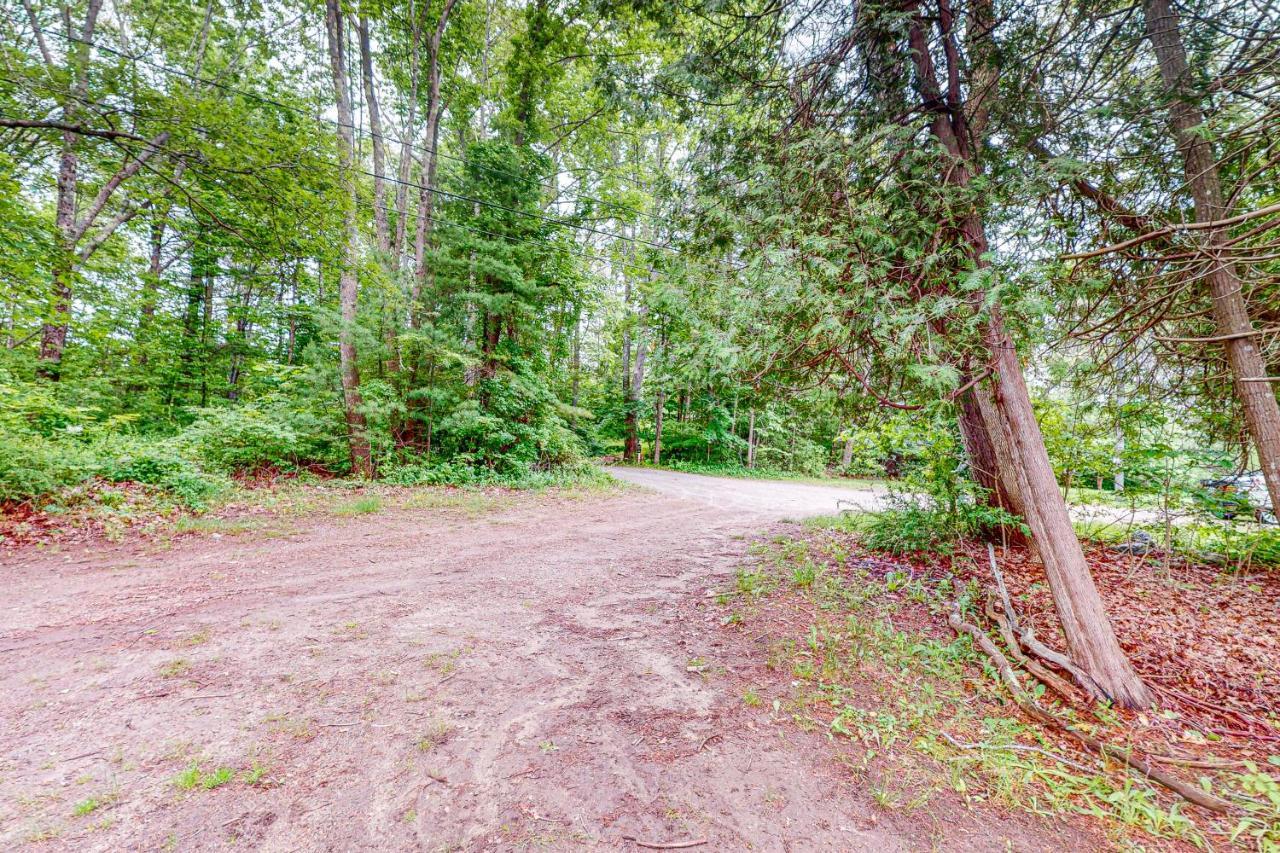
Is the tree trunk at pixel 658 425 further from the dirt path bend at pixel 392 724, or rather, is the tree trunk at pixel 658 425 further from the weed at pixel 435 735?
the weed at pixel 435 735

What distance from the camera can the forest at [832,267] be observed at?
3311 millimetres

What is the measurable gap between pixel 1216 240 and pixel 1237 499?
10.7 ft

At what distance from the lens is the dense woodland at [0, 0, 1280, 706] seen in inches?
130

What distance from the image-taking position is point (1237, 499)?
190 inches

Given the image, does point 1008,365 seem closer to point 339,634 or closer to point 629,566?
point 629,566

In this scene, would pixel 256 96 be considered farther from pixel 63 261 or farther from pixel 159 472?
pixel 159 472

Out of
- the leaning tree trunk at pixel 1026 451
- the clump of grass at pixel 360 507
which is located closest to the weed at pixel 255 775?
the leaning tree trunk at pixel 1026 451

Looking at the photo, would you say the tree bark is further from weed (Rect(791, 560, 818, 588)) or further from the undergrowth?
the undergrowth

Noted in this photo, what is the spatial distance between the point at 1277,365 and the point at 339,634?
834cm

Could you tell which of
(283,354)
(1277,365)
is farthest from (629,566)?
(283,354)

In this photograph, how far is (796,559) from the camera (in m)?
5.66

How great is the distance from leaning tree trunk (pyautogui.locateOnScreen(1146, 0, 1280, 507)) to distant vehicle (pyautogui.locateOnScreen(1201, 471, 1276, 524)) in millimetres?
1442

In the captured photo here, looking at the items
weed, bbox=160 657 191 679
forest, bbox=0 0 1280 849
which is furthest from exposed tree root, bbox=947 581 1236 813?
weed, bbox=160 657 191 679

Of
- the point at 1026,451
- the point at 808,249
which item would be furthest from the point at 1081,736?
the point at 808,249
